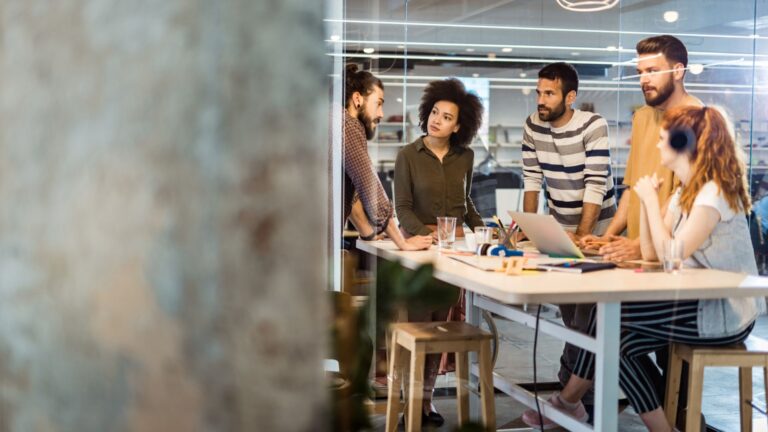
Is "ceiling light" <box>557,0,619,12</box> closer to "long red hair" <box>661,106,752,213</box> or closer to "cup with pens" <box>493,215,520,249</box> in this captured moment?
"long red hair" <box>661,106,752,213</box>

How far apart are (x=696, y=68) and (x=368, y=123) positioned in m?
1.07

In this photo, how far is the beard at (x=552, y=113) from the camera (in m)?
3.31

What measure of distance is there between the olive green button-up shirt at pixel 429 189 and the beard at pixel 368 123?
0.12 metres

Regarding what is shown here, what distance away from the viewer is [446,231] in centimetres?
291

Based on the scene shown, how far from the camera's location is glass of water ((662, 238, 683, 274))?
266 cm

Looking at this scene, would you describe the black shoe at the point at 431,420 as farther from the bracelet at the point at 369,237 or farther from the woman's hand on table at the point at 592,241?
the woman's hand on table at the point at 592,241

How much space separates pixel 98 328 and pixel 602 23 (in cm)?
305

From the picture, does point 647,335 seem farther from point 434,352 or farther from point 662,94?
point 662,94

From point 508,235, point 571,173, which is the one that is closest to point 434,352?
point 508,235

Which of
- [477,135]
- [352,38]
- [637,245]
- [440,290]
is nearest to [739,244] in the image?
[637,245]

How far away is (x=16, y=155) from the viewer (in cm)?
60

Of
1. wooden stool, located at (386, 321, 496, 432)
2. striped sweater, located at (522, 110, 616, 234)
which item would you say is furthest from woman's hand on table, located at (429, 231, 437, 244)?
striped sweater, located at (522, 110, 616, 234)

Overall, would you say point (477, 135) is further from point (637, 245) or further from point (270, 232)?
point (270, 232)

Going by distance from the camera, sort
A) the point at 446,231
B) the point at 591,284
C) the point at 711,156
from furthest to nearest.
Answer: the point at 446,231 → the point at 711,156 → the point at 591,284
